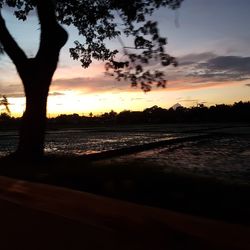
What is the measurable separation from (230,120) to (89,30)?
1789 inches

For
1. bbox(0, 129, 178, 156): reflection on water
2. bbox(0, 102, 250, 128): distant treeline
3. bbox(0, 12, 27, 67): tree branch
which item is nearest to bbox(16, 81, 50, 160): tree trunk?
bbox(0, 12, 27, 67): tree branch

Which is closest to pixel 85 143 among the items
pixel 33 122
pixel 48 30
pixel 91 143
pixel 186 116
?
pixel 91 143

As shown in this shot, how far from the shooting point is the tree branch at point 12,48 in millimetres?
11891

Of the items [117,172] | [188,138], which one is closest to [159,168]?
[117,172]

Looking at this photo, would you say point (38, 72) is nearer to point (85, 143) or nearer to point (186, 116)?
point (85, 143)

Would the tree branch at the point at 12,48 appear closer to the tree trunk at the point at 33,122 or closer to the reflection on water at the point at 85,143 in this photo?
the tree trunk at the point at 33,122

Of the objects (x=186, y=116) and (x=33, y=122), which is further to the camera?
(x=186, y=116)

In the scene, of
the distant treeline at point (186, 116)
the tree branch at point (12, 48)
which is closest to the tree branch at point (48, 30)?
the tree branch at point (12, 48)

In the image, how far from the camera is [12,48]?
11906mm

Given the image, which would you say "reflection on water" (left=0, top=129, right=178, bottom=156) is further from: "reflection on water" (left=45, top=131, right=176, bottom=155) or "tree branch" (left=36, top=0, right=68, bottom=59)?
"tree branch" (left=36, top=0, right=68, bottom=59)

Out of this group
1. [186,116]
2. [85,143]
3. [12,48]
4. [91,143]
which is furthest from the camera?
[186,116]

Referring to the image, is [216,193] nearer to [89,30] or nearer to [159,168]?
[159,168]

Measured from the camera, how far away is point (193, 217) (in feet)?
16.0

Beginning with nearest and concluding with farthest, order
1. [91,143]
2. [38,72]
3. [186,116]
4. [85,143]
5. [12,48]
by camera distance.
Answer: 1. [38,72]
2. [12,48]
3. [91,143]
4. [85,143]
5. [186,116]
